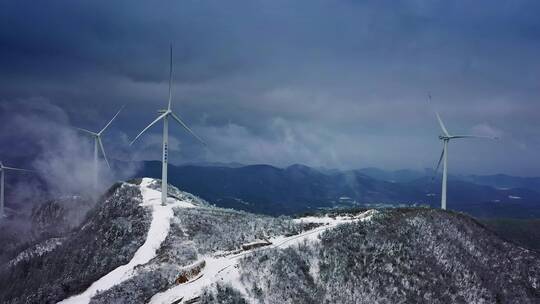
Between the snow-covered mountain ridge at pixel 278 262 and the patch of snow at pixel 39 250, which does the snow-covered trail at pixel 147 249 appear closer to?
the snow-covered mountain ridge at pixel 278 262

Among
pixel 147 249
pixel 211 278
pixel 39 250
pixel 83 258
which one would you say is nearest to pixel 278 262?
pixel 211 278

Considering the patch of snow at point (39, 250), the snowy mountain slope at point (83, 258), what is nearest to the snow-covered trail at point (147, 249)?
the snowy mountain slope at point (83, 258)

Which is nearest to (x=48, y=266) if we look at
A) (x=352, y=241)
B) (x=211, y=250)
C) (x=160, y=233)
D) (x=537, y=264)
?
(x=160, y=233)

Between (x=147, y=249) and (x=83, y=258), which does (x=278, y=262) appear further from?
(x=83, y=258)

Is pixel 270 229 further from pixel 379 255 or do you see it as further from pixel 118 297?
pixel 118 297

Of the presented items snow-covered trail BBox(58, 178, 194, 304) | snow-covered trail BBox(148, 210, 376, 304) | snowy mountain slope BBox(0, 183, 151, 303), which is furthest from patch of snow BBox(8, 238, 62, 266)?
snow-covered trail BBox(148, 210, 376, 304)

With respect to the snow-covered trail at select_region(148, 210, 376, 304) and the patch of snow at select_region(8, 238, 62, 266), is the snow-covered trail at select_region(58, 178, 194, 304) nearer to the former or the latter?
the snow-covered trail at select_region(148, 210, 376, 304)
